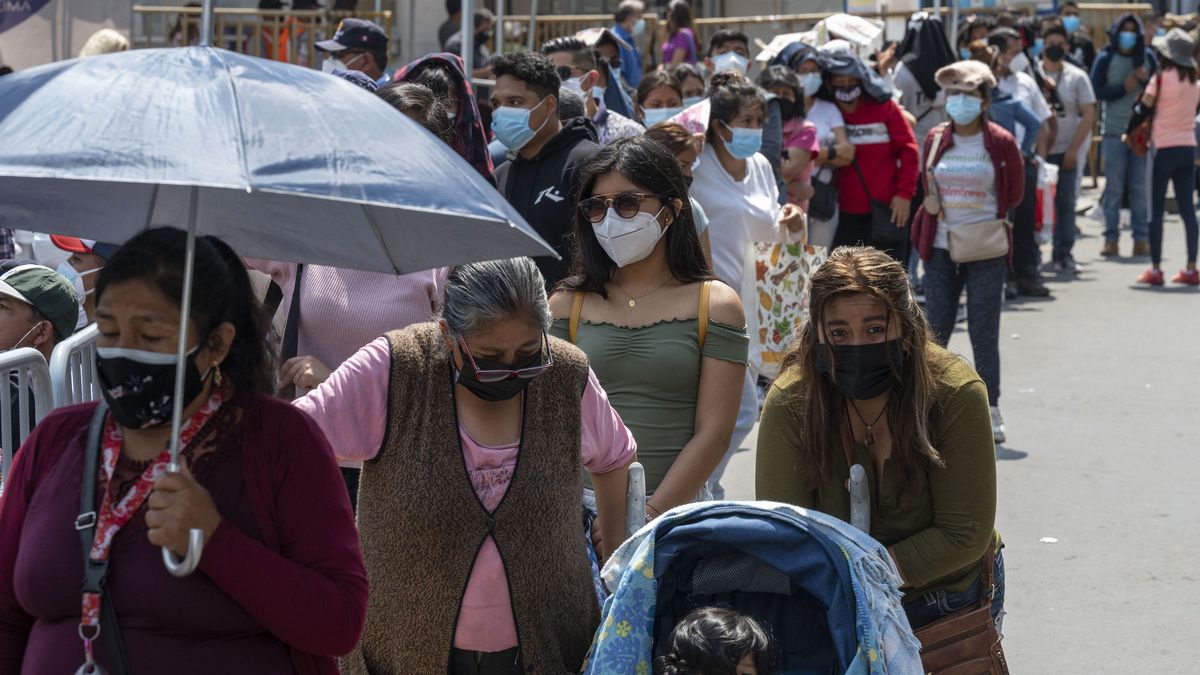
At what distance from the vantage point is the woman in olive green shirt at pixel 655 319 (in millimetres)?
4586

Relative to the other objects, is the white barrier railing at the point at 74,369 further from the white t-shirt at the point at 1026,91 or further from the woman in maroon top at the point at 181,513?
the white t-shirt at the point at 1026,91

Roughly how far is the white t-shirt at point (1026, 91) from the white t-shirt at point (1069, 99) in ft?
4.73

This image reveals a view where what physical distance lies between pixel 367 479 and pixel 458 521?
0.82 ft

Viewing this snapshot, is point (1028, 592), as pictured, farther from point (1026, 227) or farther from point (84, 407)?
point (1026, 227)

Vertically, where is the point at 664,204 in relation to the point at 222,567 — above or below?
above

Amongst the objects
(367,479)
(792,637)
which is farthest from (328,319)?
(792,637)

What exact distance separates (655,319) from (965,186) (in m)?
4.83

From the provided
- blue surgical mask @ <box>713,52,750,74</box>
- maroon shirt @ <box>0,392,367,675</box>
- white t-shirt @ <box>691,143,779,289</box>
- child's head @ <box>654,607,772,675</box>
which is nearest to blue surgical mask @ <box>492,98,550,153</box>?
white t-shirt @ <box>691,143,779,289</box>

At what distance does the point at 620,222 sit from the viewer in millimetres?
4680

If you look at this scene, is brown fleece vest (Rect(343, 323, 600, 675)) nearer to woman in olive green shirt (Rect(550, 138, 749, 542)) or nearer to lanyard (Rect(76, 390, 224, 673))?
lanyard (Rect(76, 390, 224, 673))

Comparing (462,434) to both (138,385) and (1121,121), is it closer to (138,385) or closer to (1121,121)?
(138,385)

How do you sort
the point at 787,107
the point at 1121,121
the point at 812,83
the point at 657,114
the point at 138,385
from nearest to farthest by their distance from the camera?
the point at 138,385 < the point at 657,114 < the point at 787,107 < the point at 812,83 < the point at 1121,121

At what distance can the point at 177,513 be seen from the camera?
2496 millimetres

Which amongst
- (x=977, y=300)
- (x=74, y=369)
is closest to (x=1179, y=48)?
(x=977, y=300)
